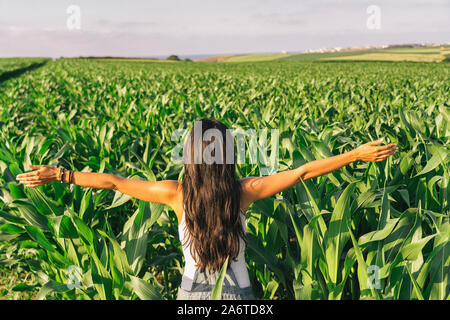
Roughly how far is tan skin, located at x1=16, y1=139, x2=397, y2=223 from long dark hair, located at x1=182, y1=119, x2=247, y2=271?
0.08 meters

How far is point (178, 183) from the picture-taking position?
185cm

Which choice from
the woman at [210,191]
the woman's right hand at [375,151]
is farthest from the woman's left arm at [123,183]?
the woman's right hand at [375,151]

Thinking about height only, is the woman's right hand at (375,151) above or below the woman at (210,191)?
above

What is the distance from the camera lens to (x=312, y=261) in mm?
1906

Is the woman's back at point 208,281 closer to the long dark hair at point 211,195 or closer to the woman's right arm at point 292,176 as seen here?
the long dark hair at point 211,195

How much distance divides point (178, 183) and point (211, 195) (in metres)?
0.22

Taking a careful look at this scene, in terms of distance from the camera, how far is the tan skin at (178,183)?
5.83 ft

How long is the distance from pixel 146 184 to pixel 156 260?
84cm

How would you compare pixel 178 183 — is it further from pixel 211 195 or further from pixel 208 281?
pixel 208 281

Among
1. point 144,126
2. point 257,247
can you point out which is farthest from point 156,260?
point 144,126

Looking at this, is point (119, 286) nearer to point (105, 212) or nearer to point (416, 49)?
point (105, 212)

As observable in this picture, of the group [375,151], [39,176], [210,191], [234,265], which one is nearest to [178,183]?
[210,191]

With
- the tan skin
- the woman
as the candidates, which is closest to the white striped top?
the woman

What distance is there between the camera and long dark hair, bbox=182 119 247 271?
1678 mm
